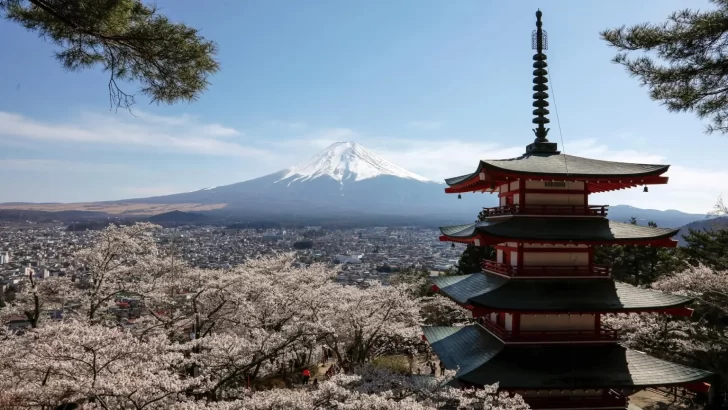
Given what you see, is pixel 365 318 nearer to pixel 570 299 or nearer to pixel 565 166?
pixel 570 299

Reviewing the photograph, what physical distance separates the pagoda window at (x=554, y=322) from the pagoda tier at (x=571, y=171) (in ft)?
9.69

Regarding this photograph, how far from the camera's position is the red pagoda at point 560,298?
9297 mm

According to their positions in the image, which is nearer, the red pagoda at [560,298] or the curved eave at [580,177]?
the red pagoda at [560,298]

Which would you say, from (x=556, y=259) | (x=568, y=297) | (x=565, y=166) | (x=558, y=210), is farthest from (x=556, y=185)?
(x=568, y=297)

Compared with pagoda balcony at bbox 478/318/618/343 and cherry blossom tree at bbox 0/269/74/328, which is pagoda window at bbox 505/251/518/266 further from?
cherry blossom tree at bbox 0/269/74/328

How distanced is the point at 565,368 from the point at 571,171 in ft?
14.0

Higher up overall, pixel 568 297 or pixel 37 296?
pixel 568 297

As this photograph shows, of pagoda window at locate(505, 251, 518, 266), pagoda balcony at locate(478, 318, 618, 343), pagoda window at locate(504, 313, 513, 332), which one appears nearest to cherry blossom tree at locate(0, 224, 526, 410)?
pagoda balcony at locate(478, 318, 618, 343)

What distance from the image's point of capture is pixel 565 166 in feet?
33.9

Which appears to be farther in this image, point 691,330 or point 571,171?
point 691,330

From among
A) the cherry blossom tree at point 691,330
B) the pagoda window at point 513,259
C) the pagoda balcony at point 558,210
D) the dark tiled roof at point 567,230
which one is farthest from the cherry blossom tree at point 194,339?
the cherry blossom tree at point 691,330

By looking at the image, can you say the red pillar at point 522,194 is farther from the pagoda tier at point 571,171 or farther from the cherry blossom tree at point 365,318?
the cherry blossom tree at point 365,318

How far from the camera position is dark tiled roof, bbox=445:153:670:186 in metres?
9.69

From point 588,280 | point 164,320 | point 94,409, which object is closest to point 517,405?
point 588,280
